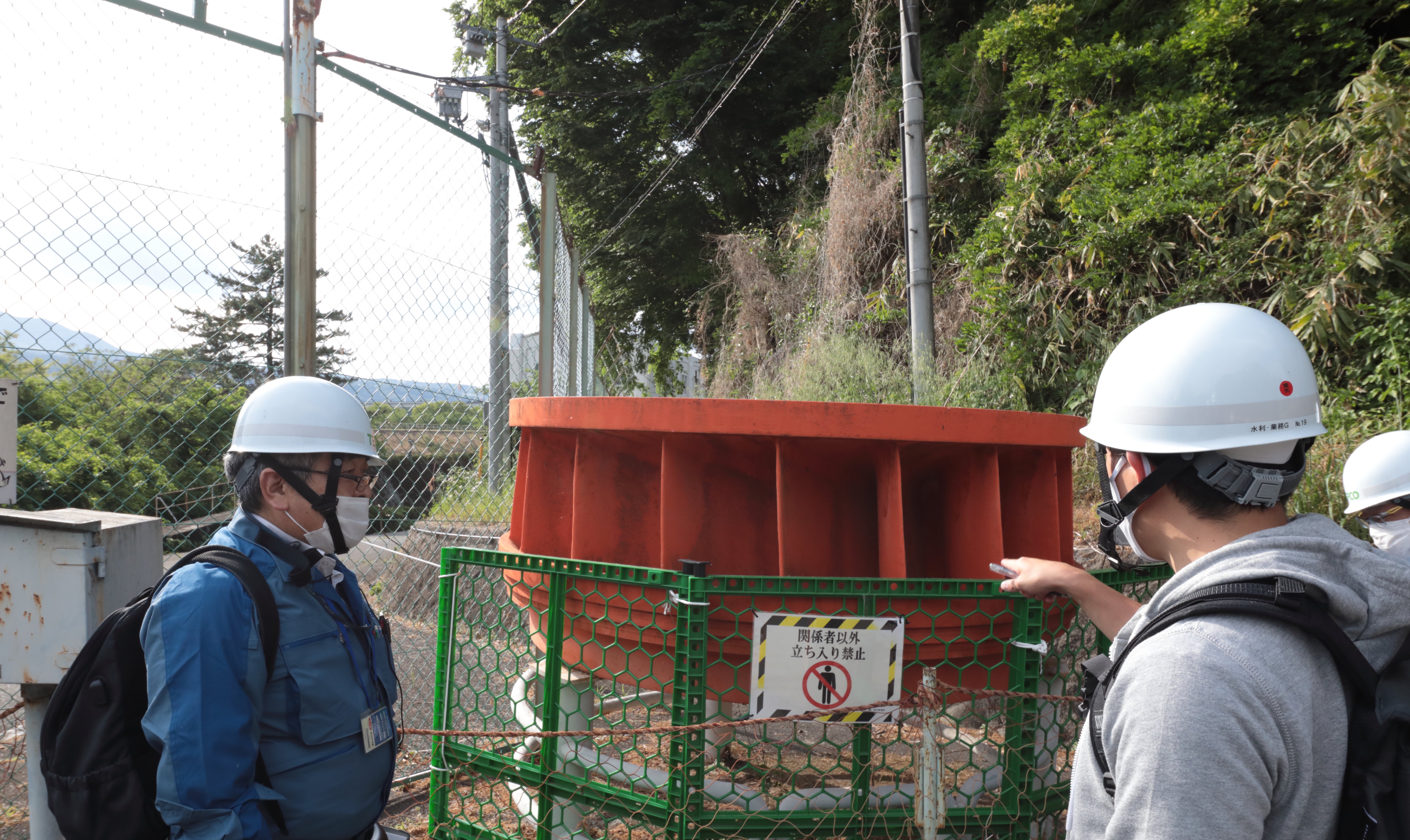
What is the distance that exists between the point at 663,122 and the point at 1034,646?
19.3 meters

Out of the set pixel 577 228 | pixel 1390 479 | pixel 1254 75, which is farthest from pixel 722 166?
pixel 1390 479

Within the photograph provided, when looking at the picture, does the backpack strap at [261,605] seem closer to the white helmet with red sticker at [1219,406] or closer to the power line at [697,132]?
the white helmet with red sticker at [1219,406]

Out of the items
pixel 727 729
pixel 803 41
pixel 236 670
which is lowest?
pixel 727 729

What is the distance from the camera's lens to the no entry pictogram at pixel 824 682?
2.46 metres

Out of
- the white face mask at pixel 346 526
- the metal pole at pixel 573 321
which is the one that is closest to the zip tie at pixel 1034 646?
the white face mask at pixel 346 526

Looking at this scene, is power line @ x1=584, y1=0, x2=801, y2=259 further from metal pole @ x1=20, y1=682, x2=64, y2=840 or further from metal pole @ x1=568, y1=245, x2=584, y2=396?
metal pole @ x1=20, y1=682, x2=64, y2=840

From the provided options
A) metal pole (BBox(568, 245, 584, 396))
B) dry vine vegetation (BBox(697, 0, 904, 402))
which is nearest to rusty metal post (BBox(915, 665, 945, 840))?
metal pole (BBox(568, 245, 584, 396))

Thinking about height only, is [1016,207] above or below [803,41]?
below

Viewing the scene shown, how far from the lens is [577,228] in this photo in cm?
2284

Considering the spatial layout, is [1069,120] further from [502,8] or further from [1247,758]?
[502,8]

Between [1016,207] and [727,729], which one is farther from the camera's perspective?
[1016,207]

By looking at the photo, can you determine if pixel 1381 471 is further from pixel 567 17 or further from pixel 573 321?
pixel 567 17

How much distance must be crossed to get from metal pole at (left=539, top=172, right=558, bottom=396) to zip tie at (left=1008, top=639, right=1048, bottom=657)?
139 inches

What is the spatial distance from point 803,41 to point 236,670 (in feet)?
67.3
